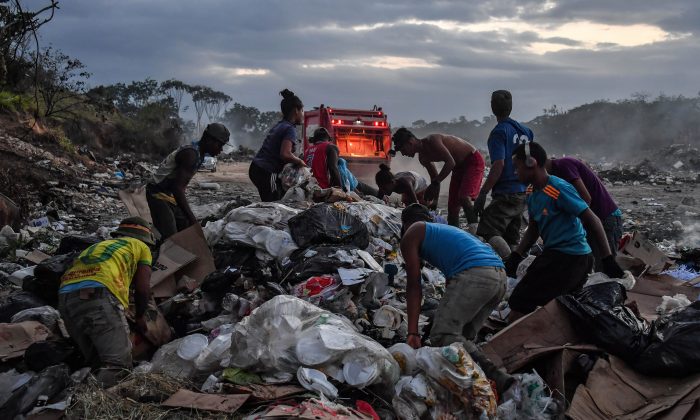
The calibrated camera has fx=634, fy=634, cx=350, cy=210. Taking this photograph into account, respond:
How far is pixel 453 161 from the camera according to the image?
6.39 m

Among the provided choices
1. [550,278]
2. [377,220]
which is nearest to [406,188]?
[377,220]

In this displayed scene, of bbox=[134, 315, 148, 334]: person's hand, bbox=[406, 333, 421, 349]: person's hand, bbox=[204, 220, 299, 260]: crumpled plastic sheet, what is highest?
bbox=[204, 220, 299, 260]: crumpled plastic sheet

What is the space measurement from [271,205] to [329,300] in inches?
73.1

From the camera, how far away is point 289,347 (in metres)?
3.46

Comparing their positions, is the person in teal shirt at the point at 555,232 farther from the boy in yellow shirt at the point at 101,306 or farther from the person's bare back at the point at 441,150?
the boy in yellow shirt at the point at 101,306

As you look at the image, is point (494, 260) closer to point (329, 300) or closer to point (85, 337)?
point (329, 300)

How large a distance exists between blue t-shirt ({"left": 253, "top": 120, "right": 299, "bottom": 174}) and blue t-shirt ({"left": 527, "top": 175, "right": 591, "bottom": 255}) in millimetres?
3204

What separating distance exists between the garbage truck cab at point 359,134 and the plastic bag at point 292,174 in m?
5.34

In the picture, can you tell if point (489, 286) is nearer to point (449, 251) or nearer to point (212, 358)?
point (449, 251)

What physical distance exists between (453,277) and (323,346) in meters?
0.81

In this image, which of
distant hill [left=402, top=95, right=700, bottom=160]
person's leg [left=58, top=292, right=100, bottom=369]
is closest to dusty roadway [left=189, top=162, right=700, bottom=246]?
person's leg [left=58, top=292, right=100, bottom=369]

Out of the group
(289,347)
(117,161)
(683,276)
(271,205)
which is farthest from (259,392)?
(117,161)

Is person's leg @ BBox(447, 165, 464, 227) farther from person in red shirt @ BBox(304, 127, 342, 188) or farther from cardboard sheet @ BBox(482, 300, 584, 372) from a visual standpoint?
cardboard sheet @ BBox(482, 300, 584, 372)

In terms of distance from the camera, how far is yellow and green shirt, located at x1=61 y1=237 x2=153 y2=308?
3.79 m
